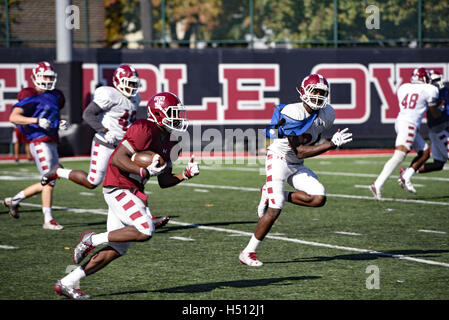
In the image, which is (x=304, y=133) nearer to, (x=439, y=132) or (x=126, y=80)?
(x=126, y=80)

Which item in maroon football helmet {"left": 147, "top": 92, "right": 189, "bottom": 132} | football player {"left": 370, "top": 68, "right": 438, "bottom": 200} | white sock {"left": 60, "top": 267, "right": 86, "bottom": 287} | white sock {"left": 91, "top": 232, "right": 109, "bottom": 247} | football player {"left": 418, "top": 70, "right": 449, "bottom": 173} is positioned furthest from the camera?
football player {"left": 418, "top": 70, "right": 449, "bottom": 173}

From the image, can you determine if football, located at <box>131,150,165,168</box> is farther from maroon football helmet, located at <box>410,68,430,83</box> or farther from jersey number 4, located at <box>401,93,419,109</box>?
maroon football helmet, located at <box>410,68,430,83</box>

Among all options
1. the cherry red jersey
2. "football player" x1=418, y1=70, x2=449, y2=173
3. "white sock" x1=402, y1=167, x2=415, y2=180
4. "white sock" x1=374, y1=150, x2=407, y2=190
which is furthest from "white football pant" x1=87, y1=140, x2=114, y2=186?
"football player" x1=418, y1=70, x2=449, y2=173

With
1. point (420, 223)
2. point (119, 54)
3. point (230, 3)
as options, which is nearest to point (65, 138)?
point (119, 54)

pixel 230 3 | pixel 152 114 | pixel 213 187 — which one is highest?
pixel 230 3

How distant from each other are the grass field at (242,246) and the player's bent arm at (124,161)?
107cm

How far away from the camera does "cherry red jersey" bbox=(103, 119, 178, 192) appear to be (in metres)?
6.37

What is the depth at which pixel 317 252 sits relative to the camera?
8.39m

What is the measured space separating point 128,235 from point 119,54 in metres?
15.0

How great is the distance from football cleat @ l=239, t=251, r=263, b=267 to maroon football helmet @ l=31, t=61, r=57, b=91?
405 centimetres

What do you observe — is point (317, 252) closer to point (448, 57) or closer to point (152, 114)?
point (152, 114)

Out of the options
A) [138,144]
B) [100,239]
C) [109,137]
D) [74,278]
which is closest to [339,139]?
[138,144]

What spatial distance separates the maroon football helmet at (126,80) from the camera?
32.2 ft

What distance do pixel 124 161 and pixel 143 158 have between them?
0.18 metres
